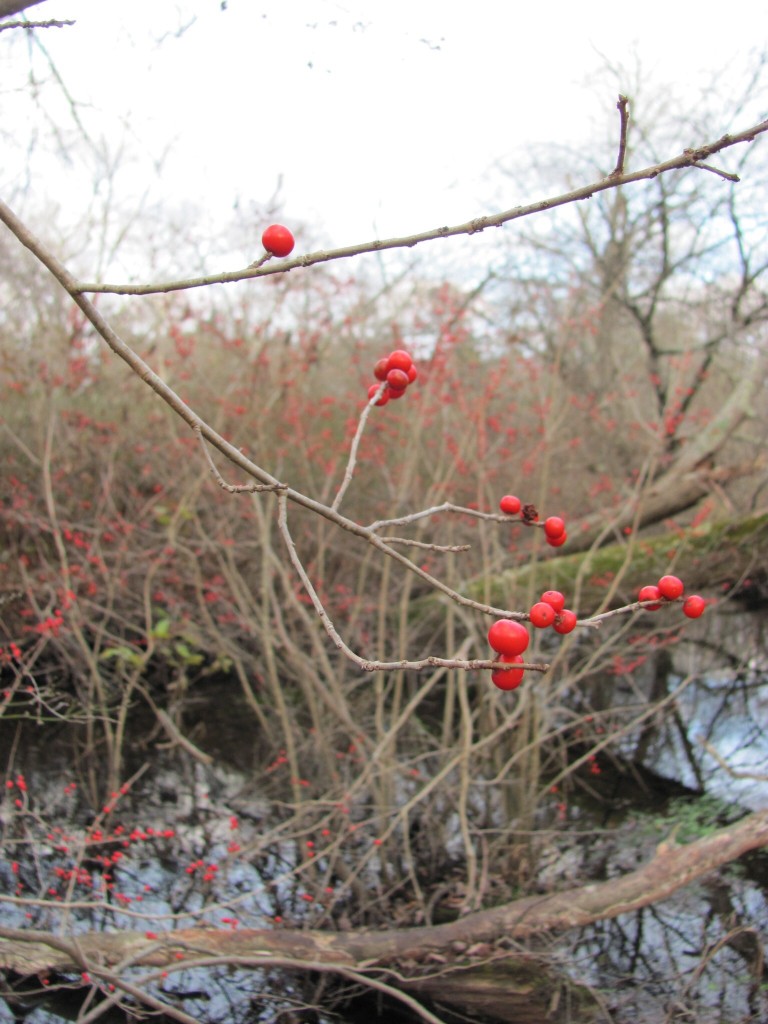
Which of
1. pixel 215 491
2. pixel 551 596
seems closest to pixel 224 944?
pixel 551 596

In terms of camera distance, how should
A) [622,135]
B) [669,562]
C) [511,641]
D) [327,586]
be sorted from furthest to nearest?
[327,586] → [669,562] → [511,641] → [622,135]

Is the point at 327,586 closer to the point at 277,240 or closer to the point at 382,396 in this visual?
the point at 382,396

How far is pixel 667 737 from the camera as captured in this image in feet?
18.6

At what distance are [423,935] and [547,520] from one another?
2.35 meters

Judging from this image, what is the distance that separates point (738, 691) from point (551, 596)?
577 cm

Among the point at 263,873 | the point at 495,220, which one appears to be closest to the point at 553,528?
the point at 495,220

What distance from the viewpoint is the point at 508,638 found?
0.96 metres

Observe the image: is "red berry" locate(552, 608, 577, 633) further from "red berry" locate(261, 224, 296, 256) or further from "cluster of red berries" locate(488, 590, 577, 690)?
"red berry" locate(261, 224, 296, 256)

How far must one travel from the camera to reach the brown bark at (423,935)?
2.90 m

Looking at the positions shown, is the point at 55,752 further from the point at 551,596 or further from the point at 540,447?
the point at 551,596

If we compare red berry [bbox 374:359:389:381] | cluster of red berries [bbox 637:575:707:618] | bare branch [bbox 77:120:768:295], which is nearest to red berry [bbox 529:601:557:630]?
cluster of red berries [bbox 637:575:707:618]

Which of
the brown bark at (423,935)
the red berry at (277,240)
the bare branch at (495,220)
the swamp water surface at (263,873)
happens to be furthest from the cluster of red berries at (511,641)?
the brown bark at (423,935)

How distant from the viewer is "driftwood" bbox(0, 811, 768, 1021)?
2.93 metres

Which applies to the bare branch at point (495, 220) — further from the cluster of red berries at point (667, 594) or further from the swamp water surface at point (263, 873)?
the swamp water surface at point (263, 873)
